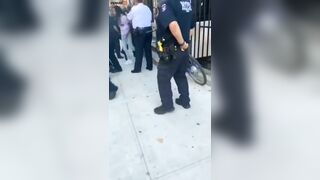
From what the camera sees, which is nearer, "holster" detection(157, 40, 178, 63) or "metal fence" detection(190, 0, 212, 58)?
"holster" detection(157, 40, 178, 63)

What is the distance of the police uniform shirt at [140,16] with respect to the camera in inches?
182

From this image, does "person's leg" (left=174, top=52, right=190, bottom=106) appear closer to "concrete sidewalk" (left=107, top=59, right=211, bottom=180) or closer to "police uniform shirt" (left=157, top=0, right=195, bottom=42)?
"concrete sidewalk" (left=107, top=59, right=211, bottom=180)

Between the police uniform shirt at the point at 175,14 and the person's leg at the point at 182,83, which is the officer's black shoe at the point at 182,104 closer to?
the person's leg at the point at 182,83

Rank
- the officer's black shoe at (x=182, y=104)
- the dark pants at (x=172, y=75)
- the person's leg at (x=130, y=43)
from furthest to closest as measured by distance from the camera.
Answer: the person's leg at (x=130, y=43) < the officer's black shoe at (x=182, y=104) < the dark pants at (x=172, y=75)

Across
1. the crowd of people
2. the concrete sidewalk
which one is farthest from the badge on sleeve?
the crowd of people

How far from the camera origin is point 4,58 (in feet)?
2.05

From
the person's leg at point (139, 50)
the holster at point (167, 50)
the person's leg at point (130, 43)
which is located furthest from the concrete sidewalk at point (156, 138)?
the person's leg at point (130, 43)

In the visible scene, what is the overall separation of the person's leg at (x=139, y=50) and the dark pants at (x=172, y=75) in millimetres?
1551

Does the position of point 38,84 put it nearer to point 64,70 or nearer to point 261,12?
point 64,70

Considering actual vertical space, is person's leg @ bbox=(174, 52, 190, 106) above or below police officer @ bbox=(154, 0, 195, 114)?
below

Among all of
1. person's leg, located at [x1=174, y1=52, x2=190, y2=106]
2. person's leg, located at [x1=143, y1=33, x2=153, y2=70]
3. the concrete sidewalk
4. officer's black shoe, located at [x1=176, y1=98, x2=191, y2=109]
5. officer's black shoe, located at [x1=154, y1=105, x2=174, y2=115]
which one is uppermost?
person's leg, located at [x1=143, y1=33, x2=153, y2=70]

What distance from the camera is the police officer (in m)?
3.00

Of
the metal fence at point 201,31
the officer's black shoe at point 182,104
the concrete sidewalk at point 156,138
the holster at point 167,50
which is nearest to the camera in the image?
the concrete sidewalk at point 156,138

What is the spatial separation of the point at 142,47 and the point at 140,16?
612 mm
